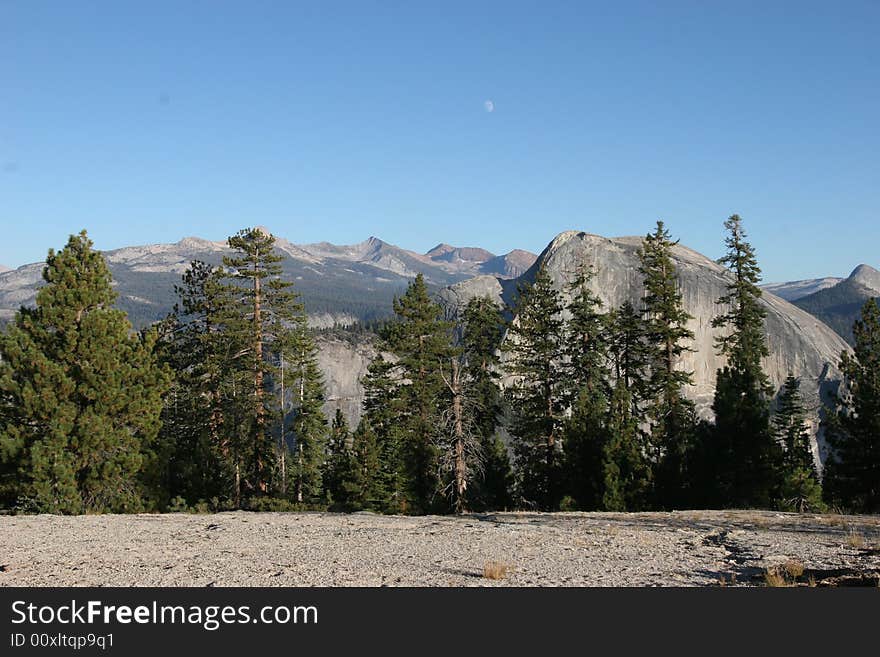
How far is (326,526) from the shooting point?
17047 mm

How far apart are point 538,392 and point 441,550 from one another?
75.9 ft

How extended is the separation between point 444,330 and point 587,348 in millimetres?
7976

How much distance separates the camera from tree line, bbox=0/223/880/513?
73.8 feet

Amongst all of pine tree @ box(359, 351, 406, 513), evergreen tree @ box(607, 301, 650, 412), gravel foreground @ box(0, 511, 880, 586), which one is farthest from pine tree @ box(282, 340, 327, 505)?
gravel foreground @ box(0, 511, 880, 586)

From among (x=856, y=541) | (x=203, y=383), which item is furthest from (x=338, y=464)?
(x=856, y=541)

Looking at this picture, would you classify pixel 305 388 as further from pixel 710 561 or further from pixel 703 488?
pixel 710 561

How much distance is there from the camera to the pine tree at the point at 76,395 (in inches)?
843

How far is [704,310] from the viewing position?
385ft

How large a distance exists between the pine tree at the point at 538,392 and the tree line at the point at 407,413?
0.12 m

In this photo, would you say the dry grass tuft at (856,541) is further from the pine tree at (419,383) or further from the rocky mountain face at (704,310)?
the rocky mountain face at (704,310)

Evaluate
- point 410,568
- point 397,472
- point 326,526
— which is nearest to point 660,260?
point 397,472

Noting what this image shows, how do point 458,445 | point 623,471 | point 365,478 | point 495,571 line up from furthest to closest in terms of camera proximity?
point 365,478, point 623,471, point 458,445, point 495,571

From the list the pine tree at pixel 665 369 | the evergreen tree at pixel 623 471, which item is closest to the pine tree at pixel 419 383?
the evergreen tree at pixel 623 471

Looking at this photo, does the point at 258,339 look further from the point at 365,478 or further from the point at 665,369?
the point at 665,369
